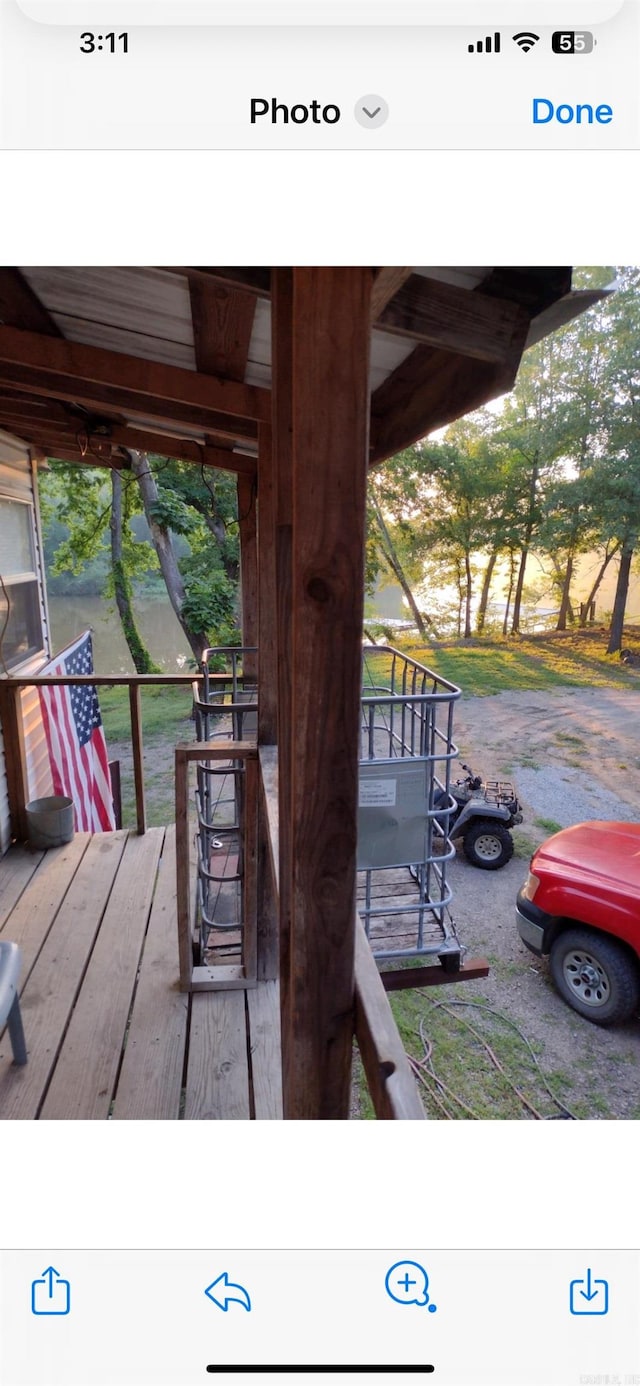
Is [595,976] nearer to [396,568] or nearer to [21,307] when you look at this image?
[21,307]

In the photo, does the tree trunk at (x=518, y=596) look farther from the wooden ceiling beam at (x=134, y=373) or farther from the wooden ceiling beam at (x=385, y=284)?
the wooden ceiling beam at (x=385, y=284)

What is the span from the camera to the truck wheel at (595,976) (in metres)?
2.87

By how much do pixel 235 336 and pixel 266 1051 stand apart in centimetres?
165

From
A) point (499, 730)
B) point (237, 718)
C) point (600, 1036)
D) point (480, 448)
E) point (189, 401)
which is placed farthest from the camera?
point (480, 448)

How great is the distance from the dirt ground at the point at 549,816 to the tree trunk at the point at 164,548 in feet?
10.5

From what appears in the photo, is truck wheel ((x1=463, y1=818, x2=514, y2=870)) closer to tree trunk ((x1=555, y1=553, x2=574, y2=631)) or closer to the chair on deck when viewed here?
the chair on deck

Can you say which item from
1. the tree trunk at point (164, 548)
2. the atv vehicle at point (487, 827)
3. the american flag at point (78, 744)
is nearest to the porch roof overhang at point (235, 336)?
the american flag at point (78, 744)

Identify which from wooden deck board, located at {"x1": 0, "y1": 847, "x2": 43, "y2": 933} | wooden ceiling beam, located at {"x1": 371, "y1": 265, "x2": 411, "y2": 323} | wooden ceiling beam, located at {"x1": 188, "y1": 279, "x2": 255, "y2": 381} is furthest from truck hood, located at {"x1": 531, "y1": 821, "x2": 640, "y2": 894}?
wooden ceiling beam, located at {"x1": 371, "y1": 265, "x2": 411, "y2": 323}
